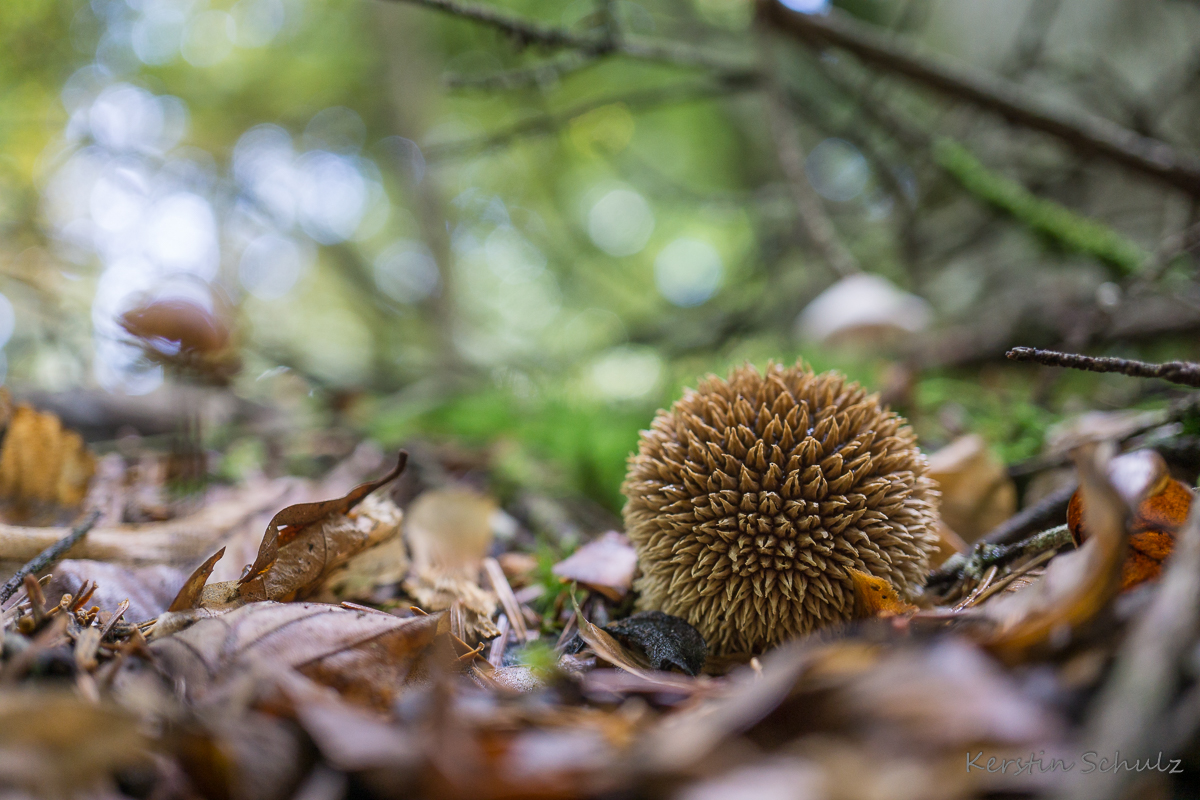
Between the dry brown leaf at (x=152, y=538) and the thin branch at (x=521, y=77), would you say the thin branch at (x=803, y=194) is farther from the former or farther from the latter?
the dry brown leaf at (x=152, y=538)

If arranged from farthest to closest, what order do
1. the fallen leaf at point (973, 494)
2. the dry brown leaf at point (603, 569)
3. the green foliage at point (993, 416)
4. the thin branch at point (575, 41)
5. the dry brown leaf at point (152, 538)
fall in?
the thin branch at point (575, 41) → the green foliage at point (993, 416) → the fallen leaf at point (973, 494) → the dry brown leaf at point (603, 569) → the dry brown leaf at point (152, 538)

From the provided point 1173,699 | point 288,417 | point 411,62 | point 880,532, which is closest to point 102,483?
point 288,417

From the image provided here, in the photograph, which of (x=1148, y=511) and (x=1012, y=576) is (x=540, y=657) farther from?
(x=1148, y=511)

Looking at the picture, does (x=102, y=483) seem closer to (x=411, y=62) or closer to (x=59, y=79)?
(x=411, y=62)

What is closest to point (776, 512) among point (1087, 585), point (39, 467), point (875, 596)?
point (875, 596)

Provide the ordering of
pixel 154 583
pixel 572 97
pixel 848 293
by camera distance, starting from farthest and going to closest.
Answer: pixel 572 97, pixel 848 293, pixel 154 583
